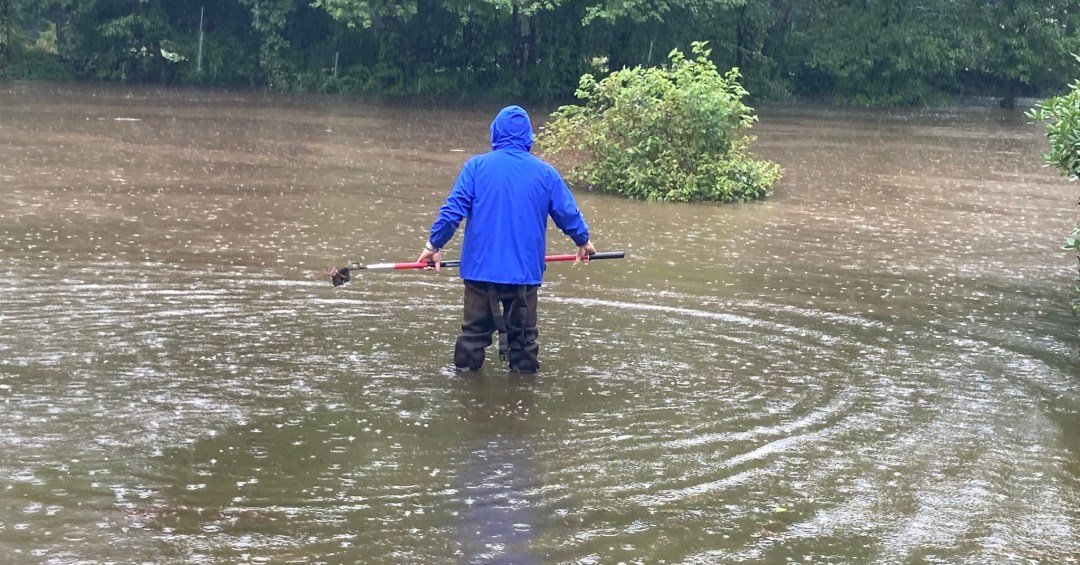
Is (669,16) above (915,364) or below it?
above

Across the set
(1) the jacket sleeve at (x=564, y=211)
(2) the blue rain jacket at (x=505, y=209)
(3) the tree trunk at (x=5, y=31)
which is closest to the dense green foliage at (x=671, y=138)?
(1) the jacket sleeve at (x=564, y=211)

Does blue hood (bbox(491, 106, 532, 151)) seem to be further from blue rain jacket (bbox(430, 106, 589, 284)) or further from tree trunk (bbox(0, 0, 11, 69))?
tree trunk (bbox(0, 0, 11, 69))

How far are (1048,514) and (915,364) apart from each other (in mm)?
2632

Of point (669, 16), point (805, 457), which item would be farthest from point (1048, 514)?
point (669, 16)

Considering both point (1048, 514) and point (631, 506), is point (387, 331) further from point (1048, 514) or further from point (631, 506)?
point (1048, 514)

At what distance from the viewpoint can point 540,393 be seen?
710 cm

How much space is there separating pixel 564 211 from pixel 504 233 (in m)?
0.39

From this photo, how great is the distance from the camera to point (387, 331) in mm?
8391

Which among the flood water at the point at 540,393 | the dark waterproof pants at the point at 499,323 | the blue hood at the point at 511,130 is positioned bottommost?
the flood water at the point at 540,393

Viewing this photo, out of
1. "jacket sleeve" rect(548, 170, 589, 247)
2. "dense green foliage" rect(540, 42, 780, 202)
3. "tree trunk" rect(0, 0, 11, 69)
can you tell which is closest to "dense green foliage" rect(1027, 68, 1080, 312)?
"jacket sleeve" rect(548, 170, 589, 247)

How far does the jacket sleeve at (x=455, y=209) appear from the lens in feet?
23.5

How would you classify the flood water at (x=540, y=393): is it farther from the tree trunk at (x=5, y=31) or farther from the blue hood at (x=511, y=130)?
the tree trunk at (x=5, y=31)

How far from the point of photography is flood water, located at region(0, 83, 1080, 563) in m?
5.13

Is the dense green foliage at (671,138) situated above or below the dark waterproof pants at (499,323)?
above
